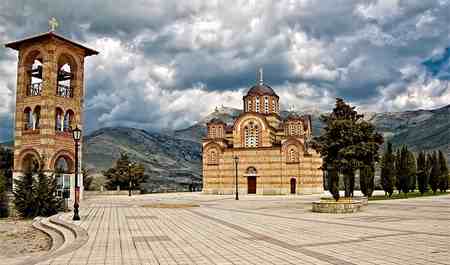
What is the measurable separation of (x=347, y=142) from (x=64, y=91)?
25.2m

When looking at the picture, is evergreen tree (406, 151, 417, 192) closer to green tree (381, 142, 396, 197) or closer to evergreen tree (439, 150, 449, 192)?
green tree (381, 142, 396, 197)

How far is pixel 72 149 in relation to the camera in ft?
119

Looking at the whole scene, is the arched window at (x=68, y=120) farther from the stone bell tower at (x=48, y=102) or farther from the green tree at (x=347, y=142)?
the green tree at (x=347, y=142)

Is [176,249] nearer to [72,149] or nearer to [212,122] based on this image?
[72,149]

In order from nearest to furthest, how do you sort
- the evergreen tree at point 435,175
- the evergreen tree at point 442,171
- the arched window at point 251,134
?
the evergreen tree at point 435,175 → the evergreen tree at point 442,171 → the arched window at point 251,134

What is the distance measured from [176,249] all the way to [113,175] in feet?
168

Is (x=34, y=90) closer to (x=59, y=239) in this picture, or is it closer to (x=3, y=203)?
(x=3, y=203)

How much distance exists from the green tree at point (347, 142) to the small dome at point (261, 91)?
109 ft

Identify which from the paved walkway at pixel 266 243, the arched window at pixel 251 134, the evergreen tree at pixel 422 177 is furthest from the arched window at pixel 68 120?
the evergreen tree at pixel 422 177

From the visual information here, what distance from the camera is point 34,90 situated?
3575cm

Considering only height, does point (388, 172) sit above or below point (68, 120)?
below

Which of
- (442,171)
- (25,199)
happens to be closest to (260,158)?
(442,171)

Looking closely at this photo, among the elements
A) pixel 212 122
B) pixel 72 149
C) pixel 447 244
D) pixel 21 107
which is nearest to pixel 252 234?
pixel 447 244

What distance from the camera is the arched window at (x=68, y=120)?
119 ft
